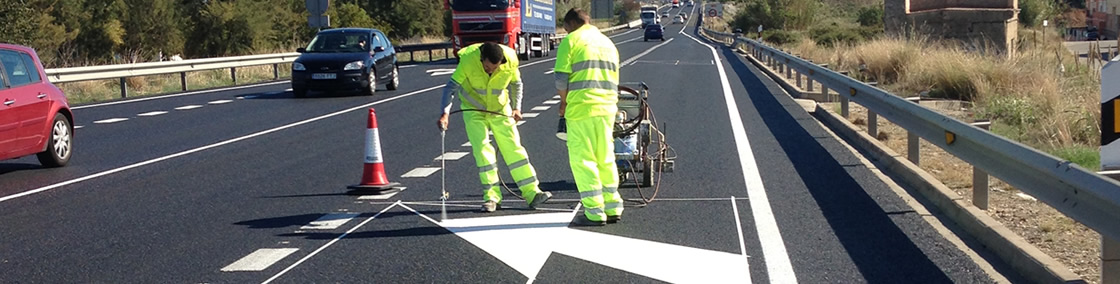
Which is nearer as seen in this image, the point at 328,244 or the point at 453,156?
the point at 328,244

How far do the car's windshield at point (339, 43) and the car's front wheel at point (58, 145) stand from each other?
38.1ft

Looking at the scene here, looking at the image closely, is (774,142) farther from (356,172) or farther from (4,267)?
(4,267)

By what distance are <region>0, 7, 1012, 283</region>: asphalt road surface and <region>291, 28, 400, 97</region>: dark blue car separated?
7367mm

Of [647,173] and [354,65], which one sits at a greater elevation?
[354,65]

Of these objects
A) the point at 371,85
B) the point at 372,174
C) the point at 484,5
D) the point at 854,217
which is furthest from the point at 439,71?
the point at 854,217

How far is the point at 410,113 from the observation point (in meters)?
19.7

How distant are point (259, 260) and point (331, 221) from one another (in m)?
1.48

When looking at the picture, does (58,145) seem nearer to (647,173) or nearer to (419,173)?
(419,173)

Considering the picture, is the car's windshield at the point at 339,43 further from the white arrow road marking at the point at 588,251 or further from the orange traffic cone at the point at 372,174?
the white arrow road marking at the point at 588,251

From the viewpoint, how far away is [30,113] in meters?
12.6

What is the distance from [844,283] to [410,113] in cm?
1349

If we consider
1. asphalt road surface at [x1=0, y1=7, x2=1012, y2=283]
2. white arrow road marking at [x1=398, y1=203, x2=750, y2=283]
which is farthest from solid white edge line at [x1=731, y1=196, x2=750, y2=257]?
white arrow road marking at [x1=398, y1=203, x2=750, y2=283]

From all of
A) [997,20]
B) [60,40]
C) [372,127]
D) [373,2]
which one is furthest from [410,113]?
[373,2]

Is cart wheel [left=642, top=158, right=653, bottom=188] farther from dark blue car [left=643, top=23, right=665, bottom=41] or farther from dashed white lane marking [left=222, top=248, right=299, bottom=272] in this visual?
dark blue car [left=643, top=23, right=665, bottom=41]
